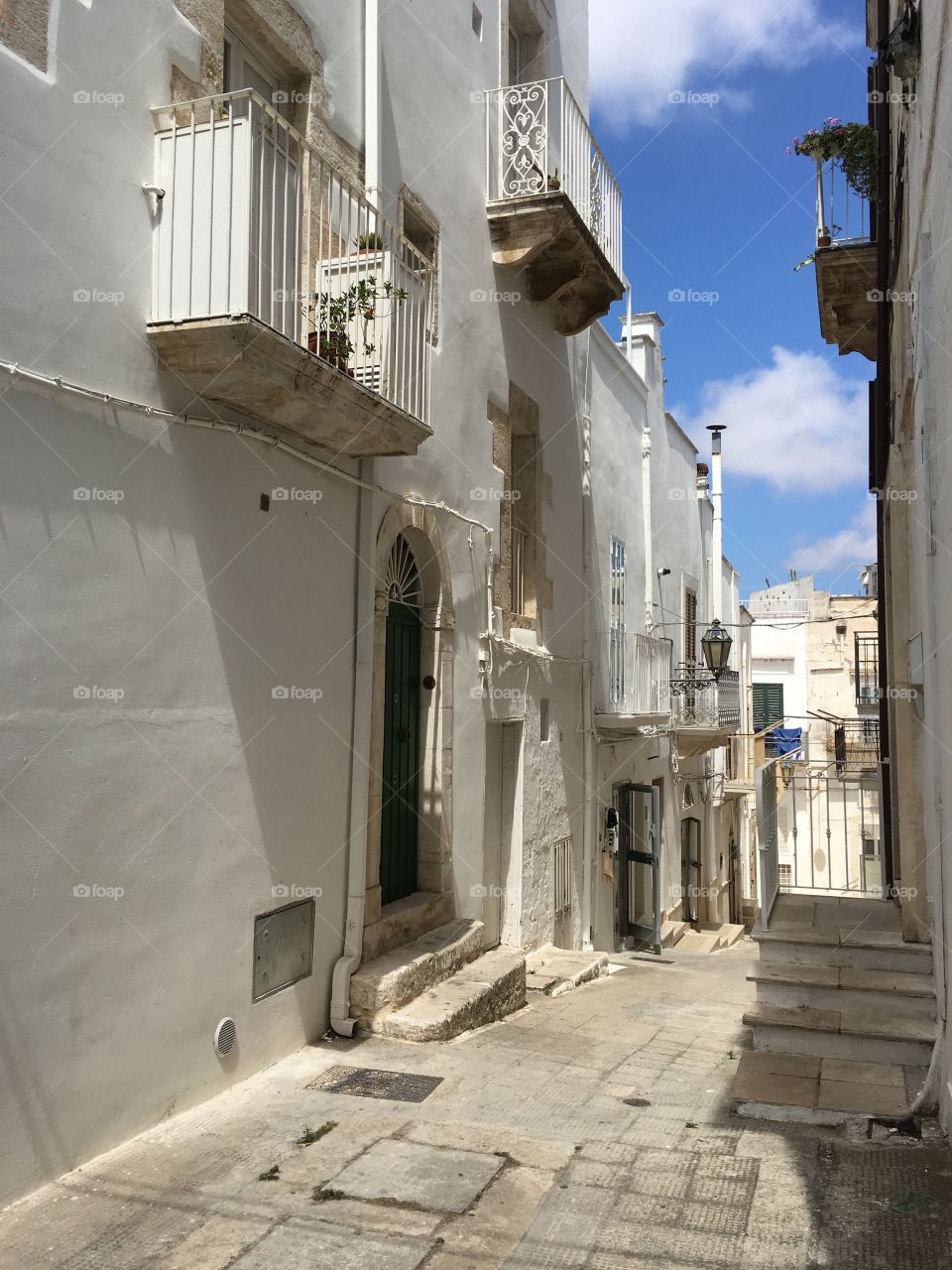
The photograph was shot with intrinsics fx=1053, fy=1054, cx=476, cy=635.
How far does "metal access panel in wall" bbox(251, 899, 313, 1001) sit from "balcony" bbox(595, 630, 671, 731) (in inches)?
257

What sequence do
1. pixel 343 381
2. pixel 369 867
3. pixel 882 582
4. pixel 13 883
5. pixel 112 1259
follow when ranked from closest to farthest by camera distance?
pixel 112 1259 < pixel 13 883 < pixel 343 381 < pixel 369 867 < pixel 882 582

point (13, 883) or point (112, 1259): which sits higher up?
point (13, 883)

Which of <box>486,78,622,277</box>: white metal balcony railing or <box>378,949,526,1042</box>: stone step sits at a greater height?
<box>486,78,622,277</box>: white metal balcony railing

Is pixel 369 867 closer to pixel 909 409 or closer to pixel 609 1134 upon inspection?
pixel 609 1134

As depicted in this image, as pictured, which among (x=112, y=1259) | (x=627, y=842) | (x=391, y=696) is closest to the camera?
(x=112, y=1259)

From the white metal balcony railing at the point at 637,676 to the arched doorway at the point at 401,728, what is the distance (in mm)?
4832

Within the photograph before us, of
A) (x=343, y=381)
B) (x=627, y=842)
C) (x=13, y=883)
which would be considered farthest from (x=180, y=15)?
(x=627, y=842)

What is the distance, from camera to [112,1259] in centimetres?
355

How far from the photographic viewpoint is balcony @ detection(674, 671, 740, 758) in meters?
15.5

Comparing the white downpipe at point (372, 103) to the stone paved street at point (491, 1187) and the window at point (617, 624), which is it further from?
the window at point (617, 624)

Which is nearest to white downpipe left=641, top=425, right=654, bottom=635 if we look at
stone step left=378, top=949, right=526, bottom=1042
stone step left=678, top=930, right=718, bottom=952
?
stone step left=678, top=930, right=718, bottom=952

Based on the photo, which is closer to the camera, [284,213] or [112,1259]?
[112,1259]

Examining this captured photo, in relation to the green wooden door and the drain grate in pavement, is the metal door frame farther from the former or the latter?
the drain grate in pavement

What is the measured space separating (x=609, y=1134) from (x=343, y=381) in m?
3.97
